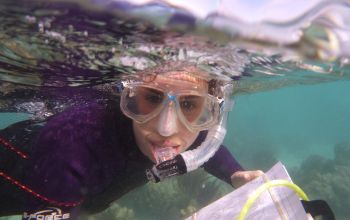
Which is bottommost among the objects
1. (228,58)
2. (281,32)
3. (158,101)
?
(158,101)

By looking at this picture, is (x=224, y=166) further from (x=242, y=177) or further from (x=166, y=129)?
(x=166, y=129)

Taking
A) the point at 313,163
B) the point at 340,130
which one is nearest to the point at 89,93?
the point at 313,163

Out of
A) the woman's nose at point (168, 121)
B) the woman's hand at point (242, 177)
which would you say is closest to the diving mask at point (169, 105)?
the woman's nose at point (168, 121)

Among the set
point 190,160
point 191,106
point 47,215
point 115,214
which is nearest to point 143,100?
point 191,106

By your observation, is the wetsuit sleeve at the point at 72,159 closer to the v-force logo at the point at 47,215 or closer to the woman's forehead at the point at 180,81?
the v-force logo at the point at 47,215

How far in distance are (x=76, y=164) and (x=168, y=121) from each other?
1.05m

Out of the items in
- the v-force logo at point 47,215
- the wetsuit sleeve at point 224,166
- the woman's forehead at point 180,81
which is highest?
the woman's forehead at point 180,81

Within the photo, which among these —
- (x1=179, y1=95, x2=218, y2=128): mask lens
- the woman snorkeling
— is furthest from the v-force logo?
(x1=179, y1=95, x2=218, y2=128): mask lens

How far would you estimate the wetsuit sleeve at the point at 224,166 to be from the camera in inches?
187

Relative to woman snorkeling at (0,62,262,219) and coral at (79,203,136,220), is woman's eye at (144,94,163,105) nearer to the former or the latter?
woman snorkeling at (0,62,262,219)

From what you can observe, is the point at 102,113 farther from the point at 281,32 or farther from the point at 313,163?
the point at 313,163

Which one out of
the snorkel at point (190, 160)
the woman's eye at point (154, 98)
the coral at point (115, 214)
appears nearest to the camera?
the snorkel at point (190, 160)

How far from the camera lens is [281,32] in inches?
106

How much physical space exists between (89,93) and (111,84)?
110 centimetres
